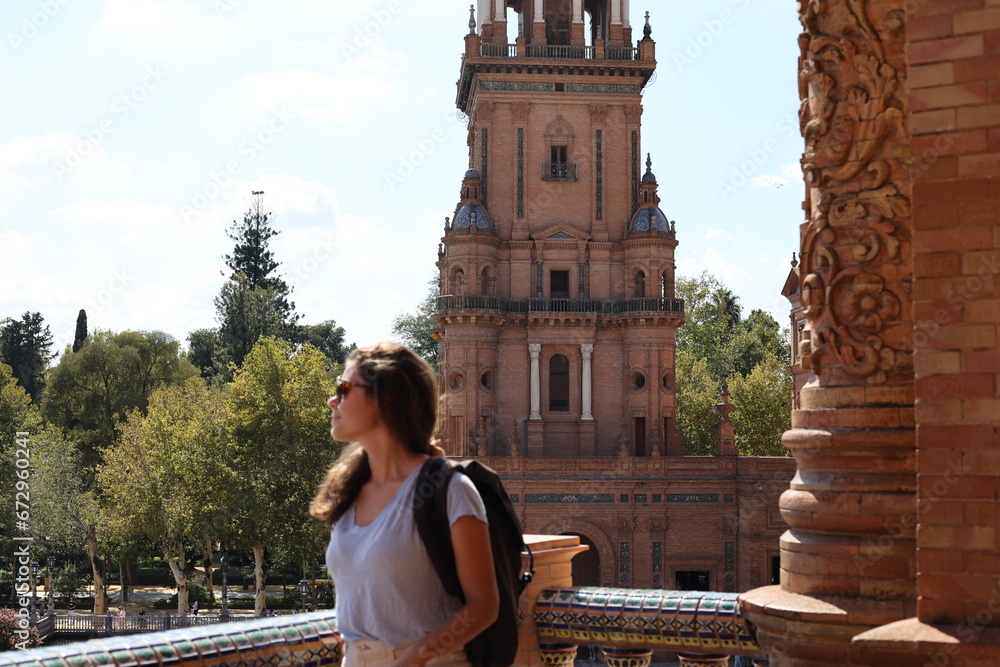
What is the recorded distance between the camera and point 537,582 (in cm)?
707

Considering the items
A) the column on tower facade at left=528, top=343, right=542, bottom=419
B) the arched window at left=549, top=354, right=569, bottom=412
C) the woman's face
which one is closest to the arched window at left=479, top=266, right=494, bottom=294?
the column on tower facade at left=528, top=343, right=542, bottom=419

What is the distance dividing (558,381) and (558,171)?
794cm

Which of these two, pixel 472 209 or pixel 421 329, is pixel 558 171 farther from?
pixel 421 329

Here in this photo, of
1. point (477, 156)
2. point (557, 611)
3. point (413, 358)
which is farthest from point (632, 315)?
point (413, 358)

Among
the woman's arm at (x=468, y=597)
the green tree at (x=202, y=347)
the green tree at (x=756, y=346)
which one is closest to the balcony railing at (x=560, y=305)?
the green tree at (x=756, y=346)

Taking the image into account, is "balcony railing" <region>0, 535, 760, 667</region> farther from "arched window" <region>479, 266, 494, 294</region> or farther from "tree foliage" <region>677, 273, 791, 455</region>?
"tree foliage" <region>677, 273, 791, 455</region>

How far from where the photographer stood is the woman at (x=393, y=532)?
3.98 metres

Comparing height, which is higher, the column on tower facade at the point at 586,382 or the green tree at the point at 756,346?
the green tree at the point at 756,346

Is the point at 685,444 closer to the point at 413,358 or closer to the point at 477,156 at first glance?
the point at 477,156

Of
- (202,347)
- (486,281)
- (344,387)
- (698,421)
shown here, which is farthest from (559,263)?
(202,347)

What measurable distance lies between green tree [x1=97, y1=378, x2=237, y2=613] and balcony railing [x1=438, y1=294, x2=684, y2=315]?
408 inches

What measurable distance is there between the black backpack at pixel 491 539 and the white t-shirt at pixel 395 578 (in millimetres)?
41

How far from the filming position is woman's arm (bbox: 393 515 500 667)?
3969 millimetres

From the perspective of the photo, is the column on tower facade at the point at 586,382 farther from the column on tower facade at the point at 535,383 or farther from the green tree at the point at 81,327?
the green tree at the point at 81,327
